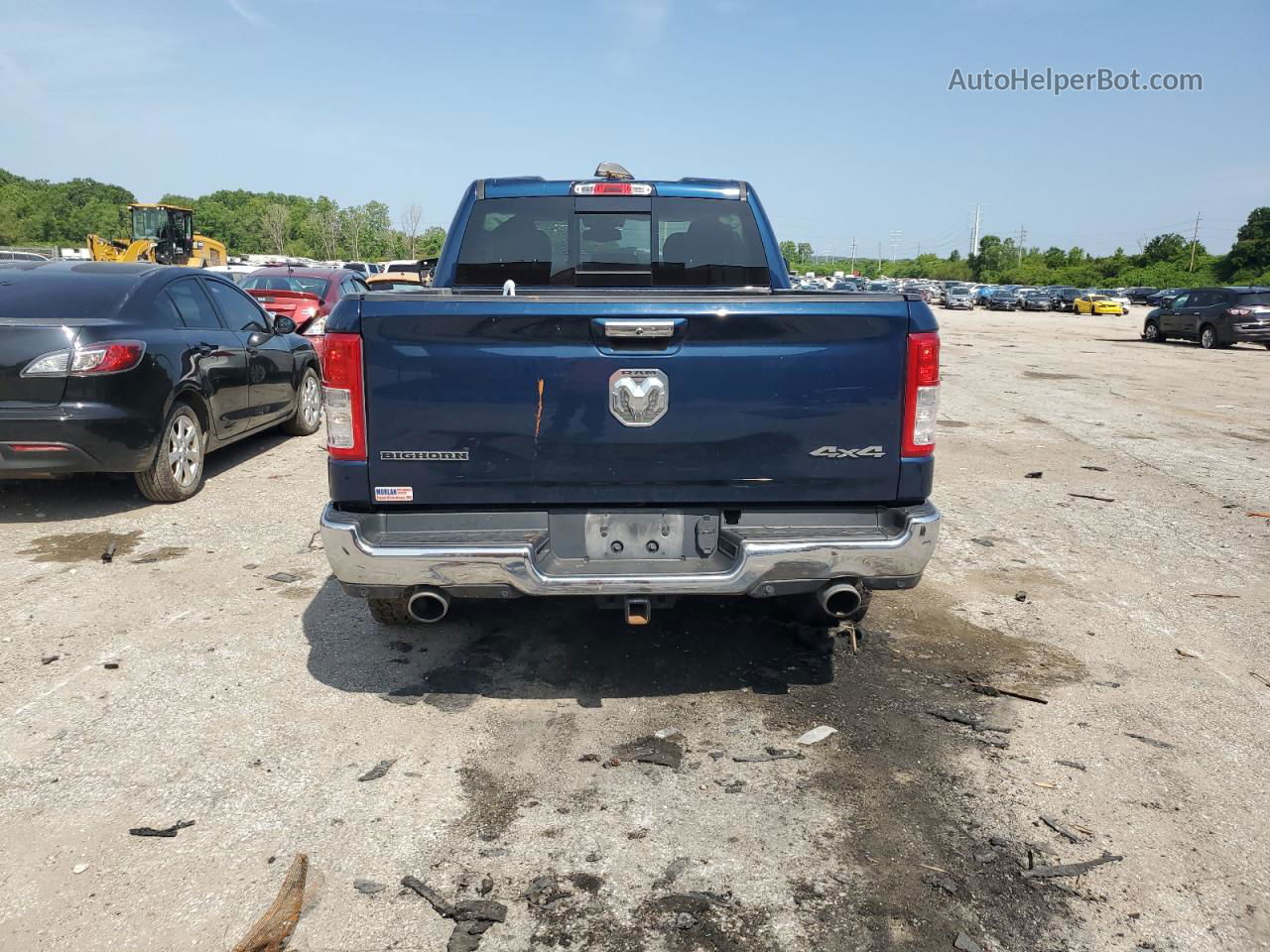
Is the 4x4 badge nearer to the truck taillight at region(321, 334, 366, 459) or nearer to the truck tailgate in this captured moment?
the truck tailgate

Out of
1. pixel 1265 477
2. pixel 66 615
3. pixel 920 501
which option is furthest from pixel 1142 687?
pixel 1265 477

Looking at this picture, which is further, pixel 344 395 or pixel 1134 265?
pixel 1134 265

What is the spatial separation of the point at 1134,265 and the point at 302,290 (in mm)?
98395

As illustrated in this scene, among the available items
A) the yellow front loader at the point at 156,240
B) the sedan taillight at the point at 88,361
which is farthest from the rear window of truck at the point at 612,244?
the yellow front loader at the point at 156,240

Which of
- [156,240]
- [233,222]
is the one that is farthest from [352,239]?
[156,240]

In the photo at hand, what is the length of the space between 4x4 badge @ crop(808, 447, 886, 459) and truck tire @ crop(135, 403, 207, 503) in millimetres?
5220

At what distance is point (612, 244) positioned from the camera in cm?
563

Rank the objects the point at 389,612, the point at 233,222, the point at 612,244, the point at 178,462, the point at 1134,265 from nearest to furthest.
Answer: the point at 389,612
the point at 612,244
the point at 178,462
the point at 1134,265
the point at 233,222

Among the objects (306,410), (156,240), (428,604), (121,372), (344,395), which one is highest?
(156,240)

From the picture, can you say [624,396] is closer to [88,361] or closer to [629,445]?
[629,445]

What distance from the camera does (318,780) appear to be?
3389mm

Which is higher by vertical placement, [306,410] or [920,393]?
[920,393]

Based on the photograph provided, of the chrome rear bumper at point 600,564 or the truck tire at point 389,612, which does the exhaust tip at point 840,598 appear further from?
the truck tire at point 389,612

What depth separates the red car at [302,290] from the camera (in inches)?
498
